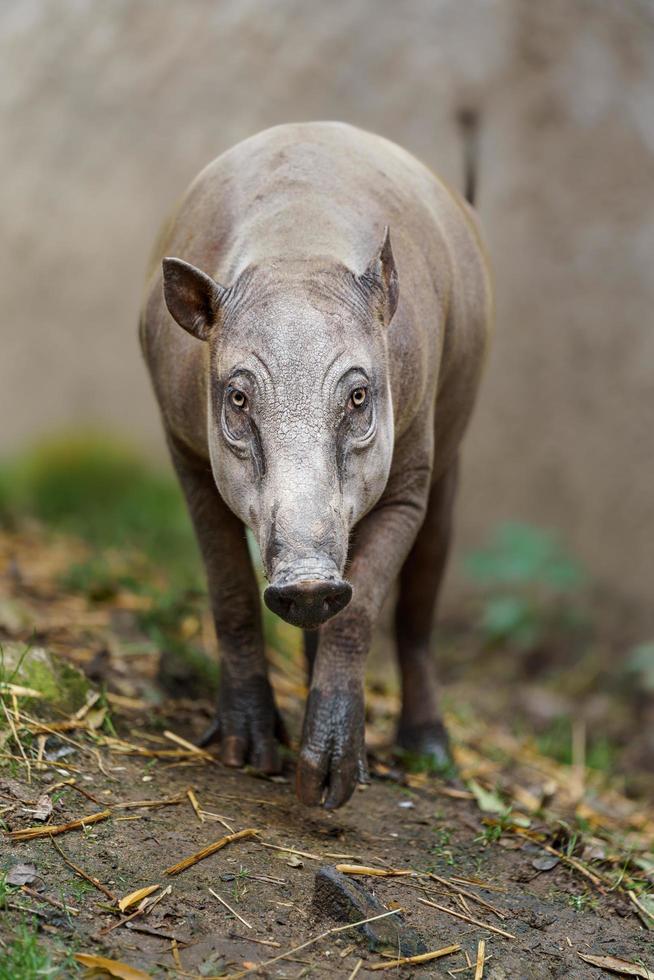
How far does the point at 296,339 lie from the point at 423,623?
6.41 ft

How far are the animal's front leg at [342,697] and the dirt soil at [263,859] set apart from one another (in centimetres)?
16

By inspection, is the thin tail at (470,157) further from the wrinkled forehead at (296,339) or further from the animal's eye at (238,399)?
the animal's eye at (238,399)

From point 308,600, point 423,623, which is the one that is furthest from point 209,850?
point 423,623

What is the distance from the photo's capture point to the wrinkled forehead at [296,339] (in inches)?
119

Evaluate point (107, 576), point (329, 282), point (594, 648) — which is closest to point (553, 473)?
point (594, 648)

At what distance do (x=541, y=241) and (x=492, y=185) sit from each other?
46 cm

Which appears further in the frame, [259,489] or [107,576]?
[107,576]

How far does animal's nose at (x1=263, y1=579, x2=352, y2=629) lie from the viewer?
2.71 metres

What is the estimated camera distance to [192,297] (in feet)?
10.6

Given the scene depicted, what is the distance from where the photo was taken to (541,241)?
777cm

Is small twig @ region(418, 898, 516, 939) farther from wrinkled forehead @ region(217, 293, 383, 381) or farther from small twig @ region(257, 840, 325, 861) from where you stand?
wrinkled forehead @ region(217, 293, 383, 381)

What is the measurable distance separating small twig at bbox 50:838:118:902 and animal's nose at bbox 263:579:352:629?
713 mm

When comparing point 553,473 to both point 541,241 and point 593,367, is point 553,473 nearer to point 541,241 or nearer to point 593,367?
point 593,367

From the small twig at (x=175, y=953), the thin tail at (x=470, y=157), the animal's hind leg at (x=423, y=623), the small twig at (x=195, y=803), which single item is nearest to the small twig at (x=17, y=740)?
the small twig at (x=195, y=803)
